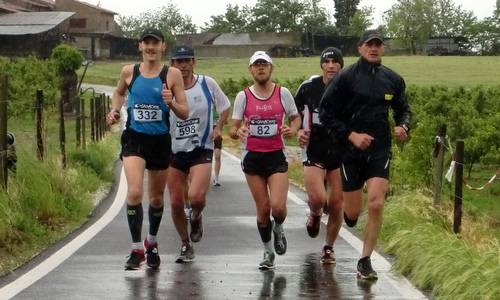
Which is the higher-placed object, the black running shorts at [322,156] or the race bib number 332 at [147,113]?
the race bib number 332 at [147,113]

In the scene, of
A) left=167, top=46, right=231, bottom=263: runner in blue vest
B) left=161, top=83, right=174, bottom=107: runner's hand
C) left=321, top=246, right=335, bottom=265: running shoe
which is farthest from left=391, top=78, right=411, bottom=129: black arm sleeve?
left=161, top=83, right=174, bottom=107: runner's hand

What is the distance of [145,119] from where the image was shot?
9.29m

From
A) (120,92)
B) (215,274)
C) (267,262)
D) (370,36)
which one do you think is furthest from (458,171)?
(120,92)

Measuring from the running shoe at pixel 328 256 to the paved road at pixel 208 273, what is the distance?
8 centimetres

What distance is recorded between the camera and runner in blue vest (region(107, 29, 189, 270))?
926 cm

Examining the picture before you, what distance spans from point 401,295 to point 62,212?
18.8ft

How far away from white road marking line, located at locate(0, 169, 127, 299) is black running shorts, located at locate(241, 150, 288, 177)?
204 cm

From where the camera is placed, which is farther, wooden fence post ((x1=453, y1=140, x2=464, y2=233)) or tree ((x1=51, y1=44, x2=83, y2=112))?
tree ((x1=51, y1=44, x2=83, y2=112))

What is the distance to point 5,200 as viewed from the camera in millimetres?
11391

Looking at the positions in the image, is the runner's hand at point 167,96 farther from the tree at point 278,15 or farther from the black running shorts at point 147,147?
the tree at point 278,15

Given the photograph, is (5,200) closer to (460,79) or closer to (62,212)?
(62,212)

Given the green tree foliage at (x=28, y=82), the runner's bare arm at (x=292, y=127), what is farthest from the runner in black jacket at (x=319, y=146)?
the green tree foliage at (x=28, y=82)

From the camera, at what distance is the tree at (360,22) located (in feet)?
464

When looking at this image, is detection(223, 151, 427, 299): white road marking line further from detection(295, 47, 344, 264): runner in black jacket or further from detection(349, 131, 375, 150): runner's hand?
detection(349, 131, 375, 150): runner's hand
